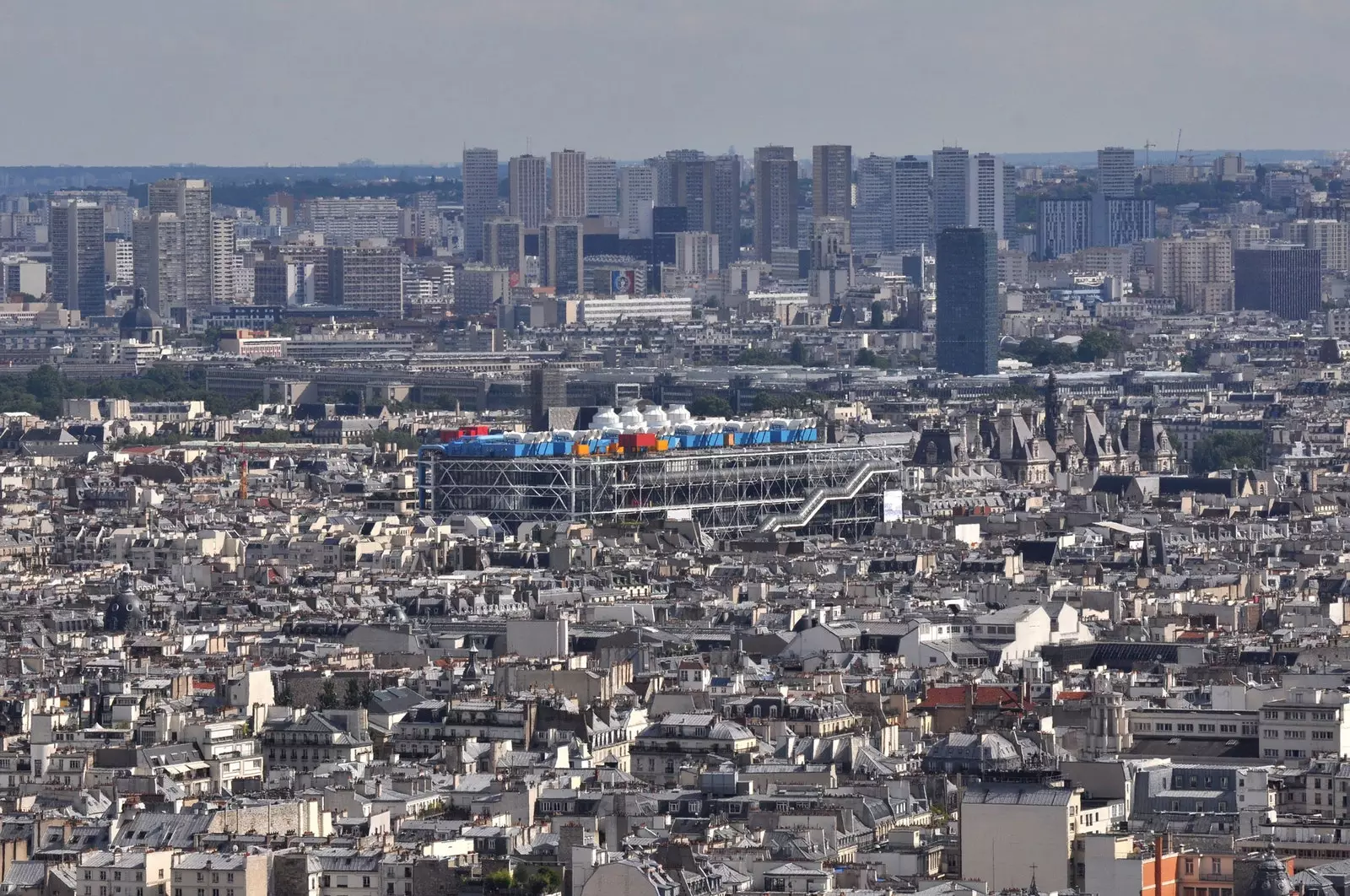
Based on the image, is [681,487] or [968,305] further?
[968,305]

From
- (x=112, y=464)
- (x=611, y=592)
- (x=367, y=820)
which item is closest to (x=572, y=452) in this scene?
(x=611, y=592)

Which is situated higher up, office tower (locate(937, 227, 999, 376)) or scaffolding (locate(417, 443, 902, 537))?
office tower (locate(937, 227, 999, 376))

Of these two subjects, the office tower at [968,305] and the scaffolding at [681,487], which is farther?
the office tower at [968,305]

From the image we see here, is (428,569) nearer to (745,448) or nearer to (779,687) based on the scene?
(745,448)

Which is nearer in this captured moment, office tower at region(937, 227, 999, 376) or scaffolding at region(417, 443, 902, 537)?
scaffolding at region(417, 443, 902, 537)

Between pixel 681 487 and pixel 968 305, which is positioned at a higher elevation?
pixel 968 305
